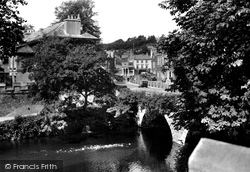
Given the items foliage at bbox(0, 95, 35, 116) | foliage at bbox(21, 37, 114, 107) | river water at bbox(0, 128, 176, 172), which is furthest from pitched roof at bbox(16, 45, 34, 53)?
river water at bbox(0, 128, 176, 172)

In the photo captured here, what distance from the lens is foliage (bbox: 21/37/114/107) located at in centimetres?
3347

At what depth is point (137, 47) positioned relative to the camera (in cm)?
18488

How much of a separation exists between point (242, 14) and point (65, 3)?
180 ft

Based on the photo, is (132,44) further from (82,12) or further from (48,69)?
(48,69)

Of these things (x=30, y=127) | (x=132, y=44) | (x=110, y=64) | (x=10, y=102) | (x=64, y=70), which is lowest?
(x=30, y=127)

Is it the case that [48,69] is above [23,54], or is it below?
below

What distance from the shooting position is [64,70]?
33.5 m

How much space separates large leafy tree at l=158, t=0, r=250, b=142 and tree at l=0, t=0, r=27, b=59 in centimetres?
1551

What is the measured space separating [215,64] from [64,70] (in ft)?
74.4

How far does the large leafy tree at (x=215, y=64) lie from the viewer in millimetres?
12781

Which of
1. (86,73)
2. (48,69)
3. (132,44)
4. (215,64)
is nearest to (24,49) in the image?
(48,69)

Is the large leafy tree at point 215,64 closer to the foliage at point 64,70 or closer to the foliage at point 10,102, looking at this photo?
the foliage at point 64,70

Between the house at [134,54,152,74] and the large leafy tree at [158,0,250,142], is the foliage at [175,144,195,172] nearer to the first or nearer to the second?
the large leafy tree at [158,0,250,142]

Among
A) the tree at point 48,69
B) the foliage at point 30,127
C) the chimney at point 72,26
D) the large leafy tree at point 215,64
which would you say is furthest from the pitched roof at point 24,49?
the large leafy tree at point 215,64
